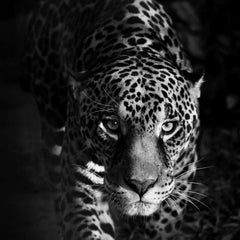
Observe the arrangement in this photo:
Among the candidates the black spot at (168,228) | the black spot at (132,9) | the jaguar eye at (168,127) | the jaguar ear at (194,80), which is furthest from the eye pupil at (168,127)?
the black spot at (132,9)

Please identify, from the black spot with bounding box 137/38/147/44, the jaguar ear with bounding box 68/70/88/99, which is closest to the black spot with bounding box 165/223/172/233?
the jaguar ear with bounding box 68/70/88/99

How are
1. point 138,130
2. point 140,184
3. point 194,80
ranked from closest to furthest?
point 140,184
point 138,130
point 194,80

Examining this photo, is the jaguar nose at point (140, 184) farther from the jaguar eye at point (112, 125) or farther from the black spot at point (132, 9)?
the black spot at point (132, 9)

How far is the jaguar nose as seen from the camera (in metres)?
5.15

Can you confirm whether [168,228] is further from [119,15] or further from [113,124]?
[119,15]

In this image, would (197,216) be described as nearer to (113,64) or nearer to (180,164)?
(180,164)

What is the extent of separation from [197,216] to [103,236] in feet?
4.34

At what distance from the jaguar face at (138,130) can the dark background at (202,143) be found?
37.4 inches

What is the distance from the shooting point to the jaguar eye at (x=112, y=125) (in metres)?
5.44

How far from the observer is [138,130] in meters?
5.30

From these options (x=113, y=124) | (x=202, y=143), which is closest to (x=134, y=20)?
(x=113, y=124)

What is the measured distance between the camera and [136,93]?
17.7 feet

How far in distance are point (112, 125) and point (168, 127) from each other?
39 cm

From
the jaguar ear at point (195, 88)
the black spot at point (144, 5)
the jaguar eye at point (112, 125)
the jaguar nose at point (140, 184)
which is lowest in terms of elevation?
the jaguar nose at point (140, 184)
